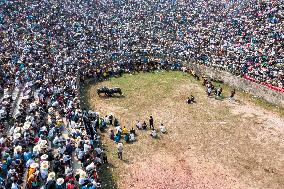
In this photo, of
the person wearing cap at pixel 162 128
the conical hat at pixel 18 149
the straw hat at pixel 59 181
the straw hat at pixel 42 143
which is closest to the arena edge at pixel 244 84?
the person wearing cap at pixel 162 128

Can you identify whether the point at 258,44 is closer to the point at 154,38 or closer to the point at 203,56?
the point at 203,56

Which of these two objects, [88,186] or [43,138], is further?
[43,138]

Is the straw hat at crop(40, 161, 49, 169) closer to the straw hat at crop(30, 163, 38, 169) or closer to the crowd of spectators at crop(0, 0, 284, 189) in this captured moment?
the crowd of spectators at crop(0, 0, 284, 189)

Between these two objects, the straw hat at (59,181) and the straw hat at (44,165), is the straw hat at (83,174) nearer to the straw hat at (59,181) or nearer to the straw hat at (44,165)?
the straw hat at (59,181)

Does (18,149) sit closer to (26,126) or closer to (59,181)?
(26,126)

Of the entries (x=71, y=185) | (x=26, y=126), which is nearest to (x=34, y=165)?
(x=71, y=185)

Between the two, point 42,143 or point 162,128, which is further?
point 162,128

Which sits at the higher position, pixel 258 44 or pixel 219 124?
pixel 258 44

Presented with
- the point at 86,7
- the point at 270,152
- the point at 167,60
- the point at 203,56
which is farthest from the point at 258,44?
the point at 86,7
